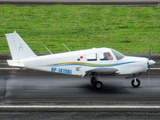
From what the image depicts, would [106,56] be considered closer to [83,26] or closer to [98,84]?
[98,84]

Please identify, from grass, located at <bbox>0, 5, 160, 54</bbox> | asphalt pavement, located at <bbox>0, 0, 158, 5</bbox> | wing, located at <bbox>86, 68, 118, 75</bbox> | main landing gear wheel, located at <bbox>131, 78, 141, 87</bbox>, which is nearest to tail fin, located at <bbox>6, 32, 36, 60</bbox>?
wing, located at <bbox>86, 68, 118, 75</bbox>

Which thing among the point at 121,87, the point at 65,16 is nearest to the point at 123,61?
the point at 121,87

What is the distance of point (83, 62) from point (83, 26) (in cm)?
1514

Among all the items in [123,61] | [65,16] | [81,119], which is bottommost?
[81,119]

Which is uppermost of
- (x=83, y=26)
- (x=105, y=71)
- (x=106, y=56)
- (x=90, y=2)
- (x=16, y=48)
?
(x=90, y=2)

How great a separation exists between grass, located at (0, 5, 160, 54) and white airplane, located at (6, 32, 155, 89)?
27.9 ft

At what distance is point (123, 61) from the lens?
77.6 feet

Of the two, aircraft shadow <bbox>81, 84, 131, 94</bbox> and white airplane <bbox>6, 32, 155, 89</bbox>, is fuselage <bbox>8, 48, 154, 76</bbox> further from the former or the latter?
aircraft shadow <bbox>81, 84, 131, 94</bbox>

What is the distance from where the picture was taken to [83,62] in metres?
23.6

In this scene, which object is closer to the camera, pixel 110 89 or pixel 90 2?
pixel 110 89

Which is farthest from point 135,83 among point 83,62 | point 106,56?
point 83,62

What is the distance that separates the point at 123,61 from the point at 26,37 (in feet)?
44.5

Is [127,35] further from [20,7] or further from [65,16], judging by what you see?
[20,7]

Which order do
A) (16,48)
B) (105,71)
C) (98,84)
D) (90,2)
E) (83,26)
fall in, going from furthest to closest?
(90,2) → (83,26) → (16,48) → (98,84) → (105,71)
